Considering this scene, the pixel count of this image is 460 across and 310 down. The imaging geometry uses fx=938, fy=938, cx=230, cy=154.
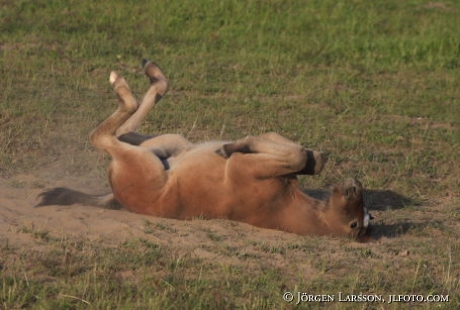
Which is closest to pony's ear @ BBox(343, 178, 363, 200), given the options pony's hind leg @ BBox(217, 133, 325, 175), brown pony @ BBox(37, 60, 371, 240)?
brown pony @ BBox(37, 60, 371, 240)

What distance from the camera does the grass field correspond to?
482cm

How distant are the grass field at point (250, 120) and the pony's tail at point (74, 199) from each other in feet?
1.84

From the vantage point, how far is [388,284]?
506 centimetres

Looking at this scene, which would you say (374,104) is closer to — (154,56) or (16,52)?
(154,56)

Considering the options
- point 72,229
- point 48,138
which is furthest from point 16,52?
point 72,229

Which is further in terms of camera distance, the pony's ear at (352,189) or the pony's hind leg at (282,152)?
the pony's hind leg at (282,152)

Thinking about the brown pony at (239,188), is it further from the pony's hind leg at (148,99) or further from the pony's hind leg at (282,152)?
the pony's hind leg at (148,99)

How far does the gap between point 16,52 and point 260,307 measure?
6.39 metres

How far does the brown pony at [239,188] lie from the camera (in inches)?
226

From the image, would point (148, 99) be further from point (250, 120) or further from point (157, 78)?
point (250, 120)

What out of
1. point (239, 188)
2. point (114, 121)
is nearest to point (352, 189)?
point (239, 188)

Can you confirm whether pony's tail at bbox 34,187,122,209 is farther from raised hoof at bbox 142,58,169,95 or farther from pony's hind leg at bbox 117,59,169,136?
raised hoof at bbox 142,58,169,95

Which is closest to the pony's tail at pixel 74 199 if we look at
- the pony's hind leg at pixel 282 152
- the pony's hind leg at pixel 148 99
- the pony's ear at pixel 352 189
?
the pony's hind leg at pixel 148 99

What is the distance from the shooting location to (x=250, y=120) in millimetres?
8852
